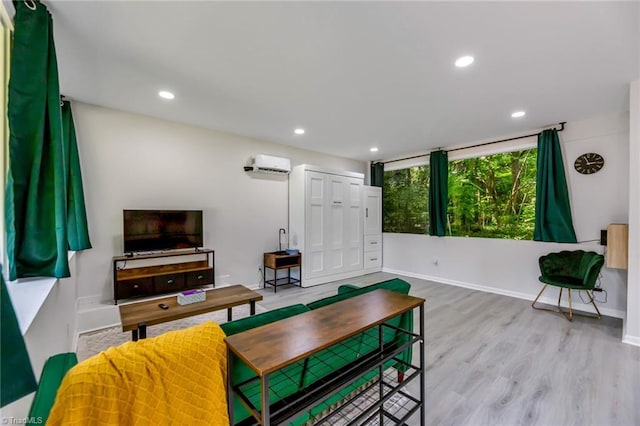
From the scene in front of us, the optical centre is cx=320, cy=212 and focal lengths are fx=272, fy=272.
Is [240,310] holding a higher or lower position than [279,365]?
lower

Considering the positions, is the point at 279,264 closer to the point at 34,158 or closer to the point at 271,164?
the point at 271,164

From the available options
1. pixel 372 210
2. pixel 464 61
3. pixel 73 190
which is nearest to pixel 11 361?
pixel 464 61

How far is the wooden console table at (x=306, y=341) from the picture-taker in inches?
39.2

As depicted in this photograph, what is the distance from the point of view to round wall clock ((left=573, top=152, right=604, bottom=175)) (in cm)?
357

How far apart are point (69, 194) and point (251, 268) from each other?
8.21 ft

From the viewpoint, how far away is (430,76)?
2484 millimetres

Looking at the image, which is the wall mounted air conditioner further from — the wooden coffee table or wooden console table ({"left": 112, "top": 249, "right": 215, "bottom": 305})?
the wooden coffee table

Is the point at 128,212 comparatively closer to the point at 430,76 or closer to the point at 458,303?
the point at 430,76

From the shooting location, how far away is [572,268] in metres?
3.65

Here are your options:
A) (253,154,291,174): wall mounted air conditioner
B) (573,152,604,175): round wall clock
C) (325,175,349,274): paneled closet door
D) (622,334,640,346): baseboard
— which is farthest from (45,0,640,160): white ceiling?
(622,334,640,346): baseboard

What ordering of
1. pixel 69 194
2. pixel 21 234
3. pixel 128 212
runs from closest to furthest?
pixel 21 234, pixel 69 194, pixel 128 212

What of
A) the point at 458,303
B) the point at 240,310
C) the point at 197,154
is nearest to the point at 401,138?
the point at 458,303

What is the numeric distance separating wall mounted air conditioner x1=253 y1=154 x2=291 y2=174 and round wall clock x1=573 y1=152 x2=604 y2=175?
4218 mm

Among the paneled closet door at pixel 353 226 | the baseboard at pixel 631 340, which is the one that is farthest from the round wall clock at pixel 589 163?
the paneled closet door at pixel 353 226
